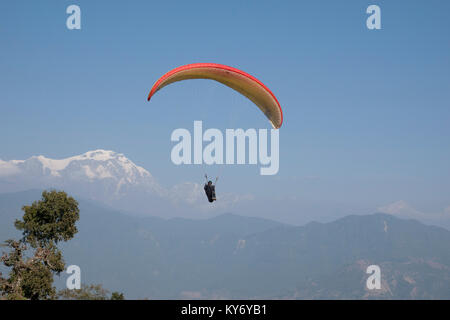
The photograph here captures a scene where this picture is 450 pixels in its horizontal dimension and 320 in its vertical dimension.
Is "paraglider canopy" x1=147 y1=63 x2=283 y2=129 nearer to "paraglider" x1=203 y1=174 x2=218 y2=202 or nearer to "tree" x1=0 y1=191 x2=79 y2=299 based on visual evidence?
"paraglider" x1=203 y1=174 x2=218 y2=202

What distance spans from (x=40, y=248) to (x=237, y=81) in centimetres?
1956

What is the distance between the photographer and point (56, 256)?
125ft

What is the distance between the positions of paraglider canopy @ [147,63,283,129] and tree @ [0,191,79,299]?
16949mm

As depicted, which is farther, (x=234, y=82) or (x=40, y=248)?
(x=40, y=248)

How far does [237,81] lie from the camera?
A: 1233 inches

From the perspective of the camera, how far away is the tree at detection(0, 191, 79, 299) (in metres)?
35.1

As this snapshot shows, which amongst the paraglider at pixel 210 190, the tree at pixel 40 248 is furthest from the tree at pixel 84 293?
the paraglider at pixel 210 190

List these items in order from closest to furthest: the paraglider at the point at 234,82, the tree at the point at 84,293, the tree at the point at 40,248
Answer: the paraglider at the point at 234,82, the tree at the point at 40,248, the tree at the point at 84,293

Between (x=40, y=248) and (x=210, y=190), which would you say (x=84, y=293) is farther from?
(x=210, y=190)

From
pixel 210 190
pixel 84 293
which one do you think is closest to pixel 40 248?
pixel 84 293

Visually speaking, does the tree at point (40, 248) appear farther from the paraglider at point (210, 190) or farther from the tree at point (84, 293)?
the paraglider at point (210, 190)

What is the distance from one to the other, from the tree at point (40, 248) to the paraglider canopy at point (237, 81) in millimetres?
16949

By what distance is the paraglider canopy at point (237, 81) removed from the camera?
2931 cm
